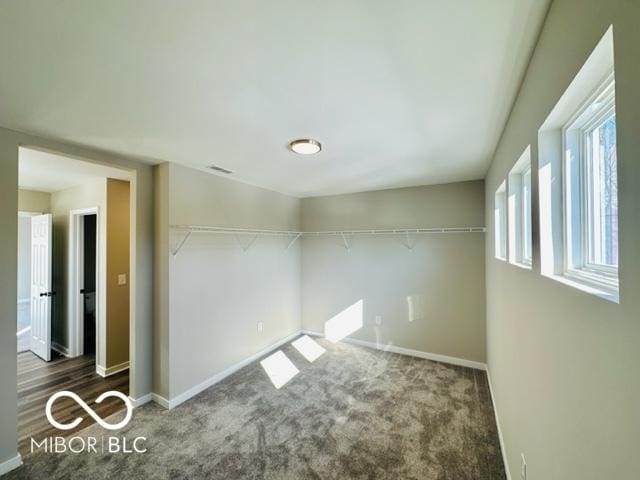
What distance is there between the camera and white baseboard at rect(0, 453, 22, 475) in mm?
1858

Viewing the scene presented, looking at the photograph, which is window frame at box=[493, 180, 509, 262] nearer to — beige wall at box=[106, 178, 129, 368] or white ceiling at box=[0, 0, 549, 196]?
white ceiling at box=[0, 0, 549, 196]

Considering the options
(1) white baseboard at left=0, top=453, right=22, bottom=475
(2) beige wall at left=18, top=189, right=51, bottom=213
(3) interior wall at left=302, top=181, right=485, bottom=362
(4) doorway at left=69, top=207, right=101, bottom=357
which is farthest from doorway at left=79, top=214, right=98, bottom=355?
(3) interior wall at left=302, top=181, right=485, bottom=362

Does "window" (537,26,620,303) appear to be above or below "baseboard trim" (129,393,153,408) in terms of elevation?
above

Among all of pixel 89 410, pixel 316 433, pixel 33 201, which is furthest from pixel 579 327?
pixel 33 201

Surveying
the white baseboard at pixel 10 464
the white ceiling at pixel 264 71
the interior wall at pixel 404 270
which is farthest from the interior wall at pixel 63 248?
the interior wall at pixel 404 270

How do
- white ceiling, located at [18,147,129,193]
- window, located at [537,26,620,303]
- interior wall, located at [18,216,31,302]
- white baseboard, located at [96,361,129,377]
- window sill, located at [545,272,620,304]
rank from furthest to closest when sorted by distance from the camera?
interior wall, located at [18,216,31,302], white baseboard, located at [96,361,129,377], white ceiling, located at [18,147,129,193], window, located at [537,26,620,303], window sill, located at [545,272,620,304]

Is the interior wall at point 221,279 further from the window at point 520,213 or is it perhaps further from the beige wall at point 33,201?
the beige wall at point 33,201

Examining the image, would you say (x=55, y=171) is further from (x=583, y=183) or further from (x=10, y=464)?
(x=583, y=183)

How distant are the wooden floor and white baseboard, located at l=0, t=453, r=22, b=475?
0.14 m

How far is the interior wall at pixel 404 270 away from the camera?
340cm

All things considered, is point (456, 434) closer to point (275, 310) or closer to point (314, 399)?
point (314, 399)

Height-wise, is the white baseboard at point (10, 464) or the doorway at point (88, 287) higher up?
the doorway at point (88, 287)

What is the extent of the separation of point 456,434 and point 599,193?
85.7 inches

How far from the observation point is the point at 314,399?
270cm
